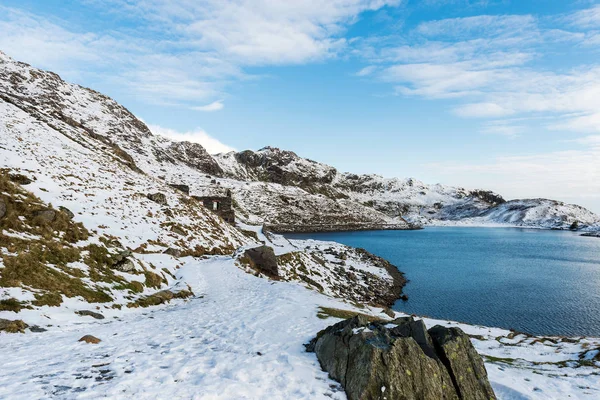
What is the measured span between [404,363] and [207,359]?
22.0 feet

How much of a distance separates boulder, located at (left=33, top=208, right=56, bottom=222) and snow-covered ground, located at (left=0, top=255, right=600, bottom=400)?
992 cm

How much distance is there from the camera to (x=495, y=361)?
14.1m

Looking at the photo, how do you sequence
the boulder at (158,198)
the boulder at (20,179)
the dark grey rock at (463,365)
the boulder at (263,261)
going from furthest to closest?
the boulder at (158,198)
the boulder at (263,261)
the boulder at (20,179)
the dark grey rock at (463,365)

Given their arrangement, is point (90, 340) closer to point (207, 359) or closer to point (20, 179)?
point (207, 359)

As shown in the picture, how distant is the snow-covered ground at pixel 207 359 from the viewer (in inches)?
338

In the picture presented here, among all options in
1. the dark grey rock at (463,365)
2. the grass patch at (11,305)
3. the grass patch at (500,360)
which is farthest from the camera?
the grass patch at (500,360)

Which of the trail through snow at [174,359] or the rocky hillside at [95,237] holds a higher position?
the rocky hillside at [95,237]

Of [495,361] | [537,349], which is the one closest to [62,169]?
[495,361]

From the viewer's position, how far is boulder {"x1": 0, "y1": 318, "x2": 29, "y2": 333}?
11852 millimetres

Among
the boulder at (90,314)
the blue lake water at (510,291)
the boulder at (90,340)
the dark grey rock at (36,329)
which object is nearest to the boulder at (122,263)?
the boulder at (90,314)

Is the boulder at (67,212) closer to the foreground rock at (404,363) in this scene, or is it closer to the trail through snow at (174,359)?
the trail through snow at (174,359)

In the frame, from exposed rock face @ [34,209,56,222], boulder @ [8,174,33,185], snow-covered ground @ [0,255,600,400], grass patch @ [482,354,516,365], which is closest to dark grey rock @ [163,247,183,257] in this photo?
exposed rock face @ [34,209,56,222]

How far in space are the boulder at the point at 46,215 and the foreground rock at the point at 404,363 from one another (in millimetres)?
20871

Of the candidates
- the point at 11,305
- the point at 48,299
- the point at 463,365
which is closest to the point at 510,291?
the point at 463,365
